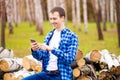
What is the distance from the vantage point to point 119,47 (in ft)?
60.2

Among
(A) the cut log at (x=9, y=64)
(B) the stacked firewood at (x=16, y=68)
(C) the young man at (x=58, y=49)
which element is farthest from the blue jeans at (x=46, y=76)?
(A) the cut log at (x=9, y=64)

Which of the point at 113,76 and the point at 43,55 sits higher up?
the point at 43,55

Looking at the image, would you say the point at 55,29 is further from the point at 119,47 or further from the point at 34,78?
the point at 119,47

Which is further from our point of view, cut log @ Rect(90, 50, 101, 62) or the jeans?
cut log @ Rect(90, 50, 101, 62)

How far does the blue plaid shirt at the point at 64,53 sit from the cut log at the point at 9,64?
2485 mm

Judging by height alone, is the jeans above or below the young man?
below

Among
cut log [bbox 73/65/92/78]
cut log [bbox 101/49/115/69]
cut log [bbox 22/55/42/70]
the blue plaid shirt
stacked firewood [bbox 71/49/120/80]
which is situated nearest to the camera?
the blue plaid shirt

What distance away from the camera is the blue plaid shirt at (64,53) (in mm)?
5985

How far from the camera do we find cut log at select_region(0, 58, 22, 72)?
8644 millimetres

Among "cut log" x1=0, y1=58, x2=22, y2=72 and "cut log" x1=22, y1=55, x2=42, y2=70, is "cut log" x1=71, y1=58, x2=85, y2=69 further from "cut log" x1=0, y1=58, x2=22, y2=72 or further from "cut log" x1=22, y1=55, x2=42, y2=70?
"cut log" x1=0, y1=58, x2=22, y2=72

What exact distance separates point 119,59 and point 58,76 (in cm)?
367

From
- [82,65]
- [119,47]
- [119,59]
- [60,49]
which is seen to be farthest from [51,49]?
[119,47]

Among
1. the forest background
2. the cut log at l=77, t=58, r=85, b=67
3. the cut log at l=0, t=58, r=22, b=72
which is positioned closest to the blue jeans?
the forest background

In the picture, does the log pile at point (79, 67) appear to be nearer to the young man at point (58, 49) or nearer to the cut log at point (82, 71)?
the cut log at point (82, 71)
